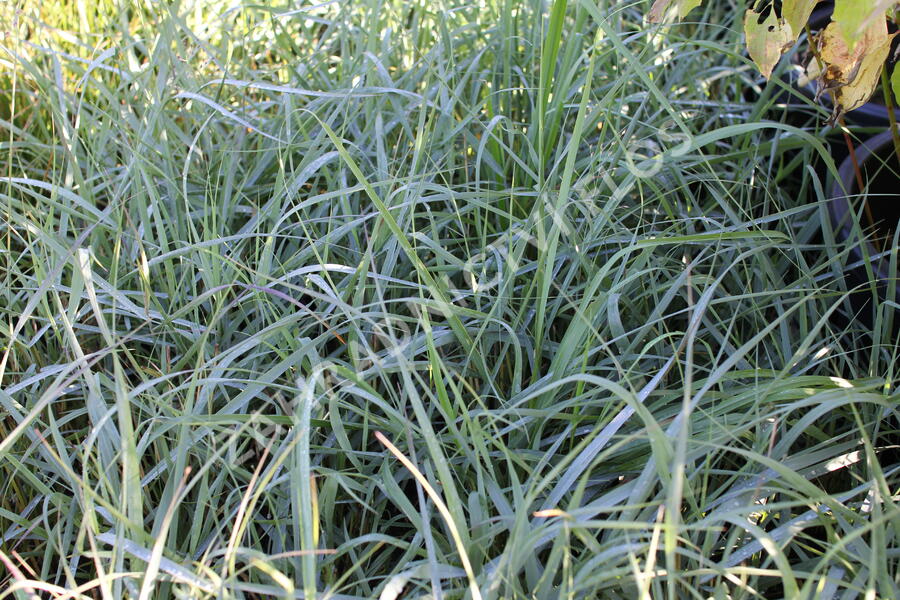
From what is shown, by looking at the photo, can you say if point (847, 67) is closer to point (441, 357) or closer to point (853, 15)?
point (853, 15)

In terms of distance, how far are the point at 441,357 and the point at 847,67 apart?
600 mm

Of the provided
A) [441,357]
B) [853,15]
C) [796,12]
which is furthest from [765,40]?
[441,357]

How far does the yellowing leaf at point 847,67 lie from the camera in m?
0.93

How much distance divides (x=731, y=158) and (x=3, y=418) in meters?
1.13

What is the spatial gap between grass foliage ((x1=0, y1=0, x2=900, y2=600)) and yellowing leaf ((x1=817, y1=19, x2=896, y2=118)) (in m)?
0.13

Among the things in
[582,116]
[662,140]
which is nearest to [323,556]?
[582,116]

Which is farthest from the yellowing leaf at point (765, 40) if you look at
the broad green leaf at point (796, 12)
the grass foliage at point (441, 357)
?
the grass foliage at point (441, 357)

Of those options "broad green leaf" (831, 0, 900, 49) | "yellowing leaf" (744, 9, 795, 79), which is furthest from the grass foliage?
"broad green leaf" (831, 0, 900, 49)

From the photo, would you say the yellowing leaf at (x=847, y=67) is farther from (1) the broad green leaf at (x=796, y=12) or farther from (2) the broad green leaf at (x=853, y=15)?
(2) the broad green leaf at (x=853, y=15)

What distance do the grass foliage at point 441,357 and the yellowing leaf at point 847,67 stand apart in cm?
13

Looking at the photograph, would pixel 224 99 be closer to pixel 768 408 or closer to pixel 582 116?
pixel 582 116

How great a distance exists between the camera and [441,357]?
1.05 metres

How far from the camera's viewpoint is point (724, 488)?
2.96 ft

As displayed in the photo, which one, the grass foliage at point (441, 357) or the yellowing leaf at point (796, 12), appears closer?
the grass foliage at point (441, 357)
